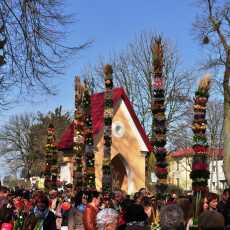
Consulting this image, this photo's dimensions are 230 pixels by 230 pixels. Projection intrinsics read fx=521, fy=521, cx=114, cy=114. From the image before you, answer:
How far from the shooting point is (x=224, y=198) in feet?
36.5

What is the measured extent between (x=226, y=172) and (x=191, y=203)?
1597 cm

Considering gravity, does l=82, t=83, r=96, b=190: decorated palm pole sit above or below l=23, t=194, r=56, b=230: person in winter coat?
above

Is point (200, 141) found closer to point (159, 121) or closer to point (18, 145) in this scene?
point (159, 121)

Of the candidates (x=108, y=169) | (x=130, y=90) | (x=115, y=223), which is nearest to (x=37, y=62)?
(x=115, y=223)

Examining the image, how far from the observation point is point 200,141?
1803cm

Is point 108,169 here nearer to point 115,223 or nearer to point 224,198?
point 224,198

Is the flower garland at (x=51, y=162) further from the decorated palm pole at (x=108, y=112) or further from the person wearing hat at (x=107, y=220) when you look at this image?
the person wearing hat at (x=107, y=220)

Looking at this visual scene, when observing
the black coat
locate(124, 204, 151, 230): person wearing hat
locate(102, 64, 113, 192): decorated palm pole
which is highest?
locate(102, 64, 113, 192): decorated palm pole

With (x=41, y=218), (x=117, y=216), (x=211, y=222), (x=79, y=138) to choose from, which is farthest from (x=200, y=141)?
(x=211, y=222)

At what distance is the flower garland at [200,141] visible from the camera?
17312 mm

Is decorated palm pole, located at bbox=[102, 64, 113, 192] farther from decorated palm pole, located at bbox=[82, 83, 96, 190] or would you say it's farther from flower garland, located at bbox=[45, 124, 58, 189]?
flower garland, located at bbox=[45, 124, 58, 189]

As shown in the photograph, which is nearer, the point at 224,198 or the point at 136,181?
the point at 224,198

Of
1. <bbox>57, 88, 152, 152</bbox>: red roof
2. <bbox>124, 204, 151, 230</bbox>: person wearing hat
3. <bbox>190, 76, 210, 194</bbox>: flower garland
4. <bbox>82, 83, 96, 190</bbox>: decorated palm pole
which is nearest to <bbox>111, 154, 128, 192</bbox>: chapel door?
<bbox>57, 88, 152, 152</bbox>: red roof

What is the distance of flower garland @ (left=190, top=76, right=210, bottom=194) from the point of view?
17312 mm
